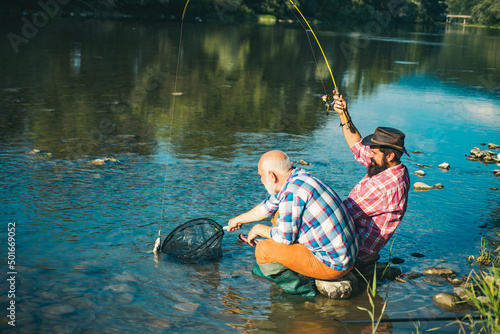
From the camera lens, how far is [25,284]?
463 centimetres

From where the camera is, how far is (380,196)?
4.66 m

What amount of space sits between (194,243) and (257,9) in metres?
71.8

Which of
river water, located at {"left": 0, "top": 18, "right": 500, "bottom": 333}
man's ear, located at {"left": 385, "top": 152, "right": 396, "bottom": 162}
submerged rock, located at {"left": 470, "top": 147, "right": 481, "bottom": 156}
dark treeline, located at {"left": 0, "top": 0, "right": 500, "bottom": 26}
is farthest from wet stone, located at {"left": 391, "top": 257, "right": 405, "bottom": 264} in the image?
dark treeline, located at {"left": 0, "top": 0, "right": 500, "bottom": 26}

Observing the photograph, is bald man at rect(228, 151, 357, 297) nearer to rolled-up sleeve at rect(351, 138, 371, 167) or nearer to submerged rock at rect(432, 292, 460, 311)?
submerged rock at rect(432, 292, 460, 311)

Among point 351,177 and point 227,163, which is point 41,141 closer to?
point 227,163

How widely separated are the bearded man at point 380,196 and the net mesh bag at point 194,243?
131 centimetres

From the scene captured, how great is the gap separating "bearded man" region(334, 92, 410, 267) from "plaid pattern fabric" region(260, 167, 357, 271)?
0.93ft

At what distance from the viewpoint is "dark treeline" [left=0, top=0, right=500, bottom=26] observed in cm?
4850

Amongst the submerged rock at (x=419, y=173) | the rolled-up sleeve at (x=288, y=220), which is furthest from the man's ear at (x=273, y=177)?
the submerged rock at (x=419, y=173)

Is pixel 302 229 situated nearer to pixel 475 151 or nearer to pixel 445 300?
pixel 445 300

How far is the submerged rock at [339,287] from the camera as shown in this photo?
4.59 m

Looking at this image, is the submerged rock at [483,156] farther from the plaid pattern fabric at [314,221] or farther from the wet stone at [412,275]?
the plaid pattern fabric at [314,221]

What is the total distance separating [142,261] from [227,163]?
10.8 ft

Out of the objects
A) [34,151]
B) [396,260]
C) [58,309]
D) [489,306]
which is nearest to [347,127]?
[396,260]
